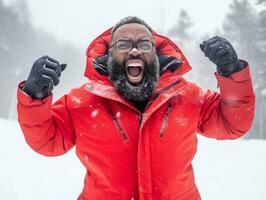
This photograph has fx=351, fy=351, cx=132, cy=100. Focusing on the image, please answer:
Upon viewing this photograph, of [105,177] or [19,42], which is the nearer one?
[105,177]

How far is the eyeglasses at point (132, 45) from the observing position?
3195 millimetres

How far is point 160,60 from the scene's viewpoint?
349 centimetres

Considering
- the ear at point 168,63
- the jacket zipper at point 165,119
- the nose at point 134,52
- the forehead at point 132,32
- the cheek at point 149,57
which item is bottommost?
the jacket zipper at point 165,119

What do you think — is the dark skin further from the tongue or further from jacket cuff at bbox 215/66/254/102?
jacket cuff at bbox 215/66/254/102

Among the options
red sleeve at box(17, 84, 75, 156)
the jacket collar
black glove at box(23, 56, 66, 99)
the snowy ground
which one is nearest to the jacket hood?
the jacket collar

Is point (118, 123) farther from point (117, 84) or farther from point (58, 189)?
point (58, 189)

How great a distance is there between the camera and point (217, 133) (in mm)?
3094

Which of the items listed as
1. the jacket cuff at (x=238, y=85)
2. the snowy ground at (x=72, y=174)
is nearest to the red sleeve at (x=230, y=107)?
the jacket cuff at (x=238, y=85)

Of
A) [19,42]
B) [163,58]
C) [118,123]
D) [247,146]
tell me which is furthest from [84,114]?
[19,42]

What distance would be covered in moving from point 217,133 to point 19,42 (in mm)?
38232

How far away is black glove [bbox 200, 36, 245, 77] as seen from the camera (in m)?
2.70

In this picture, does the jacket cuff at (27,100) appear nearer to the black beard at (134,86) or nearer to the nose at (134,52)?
the black beard at (134,86)

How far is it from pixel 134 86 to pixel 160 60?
605mm

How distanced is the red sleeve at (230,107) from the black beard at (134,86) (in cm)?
49
